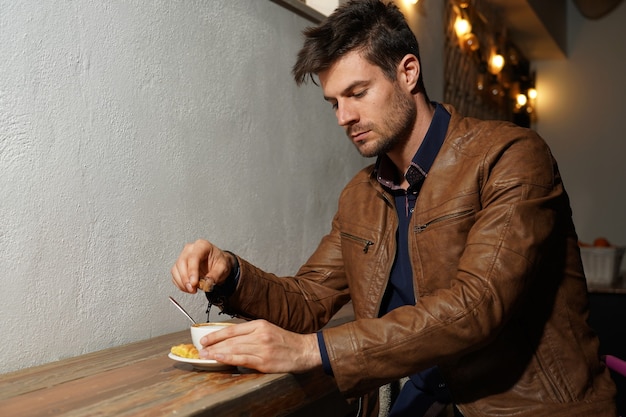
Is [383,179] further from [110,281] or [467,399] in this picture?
[110,281]

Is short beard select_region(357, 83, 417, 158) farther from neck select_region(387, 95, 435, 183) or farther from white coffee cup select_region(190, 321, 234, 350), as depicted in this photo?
white coffee cup select_region(190, 321, 234, 350)

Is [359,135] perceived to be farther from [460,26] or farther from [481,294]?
[460,26]

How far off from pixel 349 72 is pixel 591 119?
4032mm

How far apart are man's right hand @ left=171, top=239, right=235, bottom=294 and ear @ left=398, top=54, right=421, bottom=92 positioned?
46cm

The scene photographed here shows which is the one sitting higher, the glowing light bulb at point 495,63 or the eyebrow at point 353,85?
the glowing light bulb at point 495,63

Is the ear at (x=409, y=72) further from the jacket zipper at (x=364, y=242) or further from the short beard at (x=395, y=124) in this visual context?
the jacket zipper at (x=364, y=242)

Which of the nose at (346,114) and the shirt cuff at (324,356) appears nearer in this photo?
the shirt cuff at (324,356)

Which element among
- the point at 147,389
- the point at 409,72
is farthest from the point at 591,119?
the point at 147,389

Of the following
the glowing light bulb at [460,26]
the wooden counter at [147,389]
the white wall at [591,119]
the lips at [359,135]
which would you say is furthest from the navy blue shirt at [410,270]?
the white wall at [591,119]

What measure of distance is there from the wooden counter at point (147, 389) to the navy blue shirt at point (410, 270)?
264 millimetres

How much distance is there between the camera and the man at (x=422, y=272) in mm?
921

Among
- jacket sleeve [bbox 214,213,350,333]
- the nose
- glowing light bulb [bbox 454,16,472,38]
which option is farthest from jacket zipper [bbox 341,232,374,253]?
glowing light bulb [bbox 454,16,472,38]

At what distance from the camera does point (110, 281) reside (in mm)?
1209

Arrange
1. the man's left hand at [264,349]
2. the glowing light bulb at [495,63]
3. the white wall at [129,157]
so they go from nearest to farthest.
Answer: the man's left hand at [264,349] < the white wall at [129,157] < the glowing light bulb at [495,63]
